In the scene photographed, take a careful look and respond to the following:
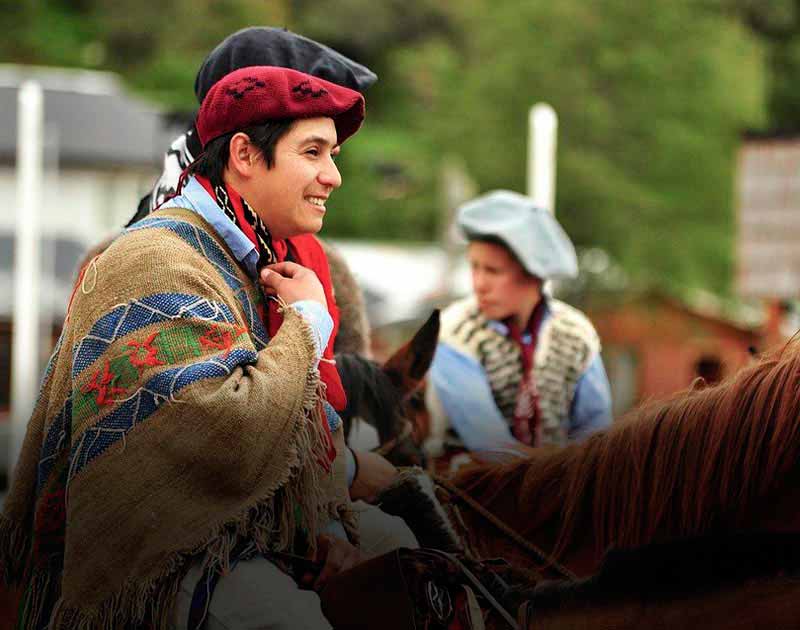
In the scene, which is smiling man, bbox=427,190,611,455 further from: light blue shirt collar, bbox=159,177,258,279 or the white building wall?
the white building wall

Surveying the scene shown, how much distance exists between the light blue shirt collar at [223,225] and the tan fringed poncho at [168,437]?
0.14 metres

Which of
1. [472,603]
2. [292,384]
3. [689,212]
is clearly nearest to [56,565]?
[292,384]

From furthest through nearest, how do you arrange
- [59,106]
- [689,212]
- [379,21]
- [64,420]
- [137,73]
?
[379,21]
[137,73]
[59,106]
[689,212]
[64,420]

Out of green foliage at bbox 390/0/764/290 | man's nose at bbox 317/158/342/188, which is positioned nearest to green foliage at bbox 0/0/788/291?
green foliage at bbox 390/0/764/290

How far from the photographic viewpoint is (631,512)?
2275mm

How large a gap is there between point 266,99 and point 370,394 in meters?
0.99

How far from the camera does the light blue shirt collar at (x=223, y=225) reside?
8.09 ft

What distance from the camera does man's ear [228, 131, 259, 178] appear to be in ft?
8.20

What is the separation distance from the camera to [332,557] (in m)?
2.39

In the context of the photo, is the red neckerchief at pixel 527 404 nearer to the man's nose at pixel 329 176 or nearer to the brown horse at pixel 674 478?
the brown horse at pixel 674 478

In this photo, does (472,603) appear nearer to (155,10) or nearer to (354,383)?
(354,383)

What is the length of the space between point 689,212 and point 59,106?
33.7 ft

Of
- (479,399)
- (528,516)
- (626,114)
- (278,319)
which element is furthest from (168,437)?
(626,114)

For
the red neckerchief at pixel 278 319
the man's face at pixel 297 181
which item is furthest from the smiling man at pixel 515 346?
the man's face at pixel 297 181
